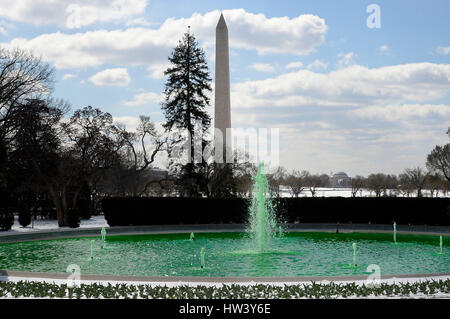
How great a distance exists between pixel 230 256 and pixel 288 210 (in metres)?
17.3

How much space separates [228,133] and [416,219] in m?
14.8

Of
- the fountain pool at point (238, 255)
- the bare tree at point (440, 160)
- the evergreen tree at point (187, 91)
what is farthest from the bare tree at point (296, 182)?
the fountain pool at point (238, 255)

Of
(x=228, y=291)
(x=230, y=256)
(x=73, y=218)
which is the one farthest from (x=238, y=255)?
(x=73, y=218)

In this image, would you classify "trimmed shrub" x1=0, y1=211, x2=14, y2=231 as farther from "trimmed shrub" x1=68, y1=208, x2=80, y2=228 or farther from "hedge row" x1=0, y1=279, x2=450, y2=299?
"hedge row" x1=0, y1=279, x2=450, y2=299

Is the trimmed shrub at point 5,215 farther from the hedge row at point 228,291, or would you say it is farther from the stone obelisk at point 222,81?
the hedge row at point 228,291

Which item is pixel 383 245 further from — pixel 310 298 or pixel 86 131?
pixel 86 131

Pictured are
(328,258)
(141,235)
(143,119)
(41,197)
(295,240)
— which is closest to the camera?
(328,258)

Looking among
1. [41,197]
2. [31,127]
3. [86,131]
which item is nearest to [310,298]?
[31,127]

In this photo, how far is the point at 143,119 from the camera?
55250 millimetres

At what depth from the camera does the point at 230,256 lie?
792 inches

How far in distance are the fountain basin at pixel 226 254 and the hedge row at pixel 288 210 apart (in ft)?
11.1

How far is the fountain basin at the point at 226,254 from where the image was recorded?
16.8 metres

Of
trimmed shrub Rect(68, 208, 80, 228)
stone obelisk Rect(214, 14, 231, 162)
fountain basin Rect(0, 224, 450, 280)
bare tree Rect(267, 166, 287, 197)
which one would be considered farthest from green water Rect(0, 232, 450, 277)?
bare tree Rect(267, 166, 287, 197)

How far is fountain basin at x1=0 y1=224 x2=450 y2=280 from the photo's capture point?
662 inches
